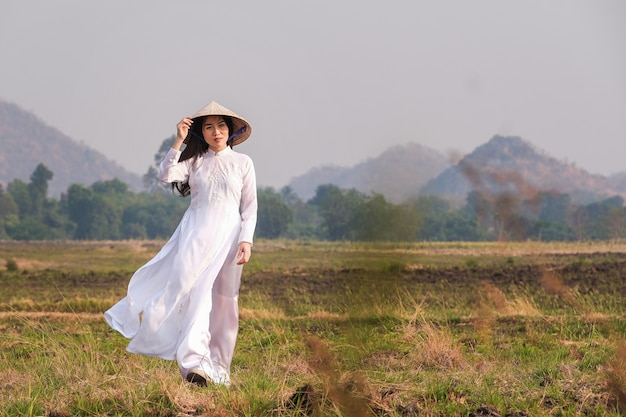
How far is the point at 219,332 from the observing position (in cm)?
670

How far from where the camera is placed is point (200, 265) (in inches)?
256

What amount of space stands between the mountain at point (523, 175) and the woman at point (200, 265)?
4.88 feet

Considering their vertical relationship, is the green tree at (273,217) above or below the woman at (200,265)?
below


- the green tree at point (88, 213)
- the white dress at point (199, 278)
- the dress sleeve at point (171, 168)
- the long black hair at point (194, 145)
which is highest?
the long black hair at point (194, 145)

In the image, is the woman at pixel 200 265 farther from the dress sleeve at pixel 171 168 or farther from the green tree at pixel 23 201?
the green tree at pixel 23 201

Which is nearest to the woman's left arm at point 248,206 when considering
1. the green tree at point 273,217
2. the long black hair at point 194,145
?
the long black hair at point 194,145

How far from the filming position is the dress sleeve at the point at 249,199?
21.6 ft

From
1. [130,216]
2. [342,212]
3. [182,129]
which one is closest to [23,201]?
[130,216]

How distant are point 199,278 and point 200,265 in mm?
88

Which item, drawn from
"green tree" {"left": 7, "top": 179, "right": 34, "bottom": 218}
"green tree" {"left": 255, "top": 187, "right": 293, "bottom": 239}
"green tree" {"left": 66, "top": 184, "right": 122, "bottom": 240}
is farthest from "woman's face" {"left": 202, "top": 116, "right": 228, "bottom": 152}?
"green tree" {"left": 7, "top": 179, "right": 34, "bottom": 218}

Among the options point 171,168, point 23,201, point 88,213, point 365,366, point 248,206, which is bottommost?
point 88,213

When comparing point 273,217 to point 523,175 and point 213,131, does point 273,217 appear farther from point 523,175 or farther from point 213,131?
point 523,175

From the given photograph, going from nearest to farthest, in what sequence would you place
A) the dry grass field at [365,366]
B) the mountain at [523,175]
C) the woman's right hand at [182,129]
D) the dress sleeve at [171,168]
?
the dry grass field at [365,366], the mountain at [523,175], the woman's right hand at [182,129], the dress sleeve at [171,168]

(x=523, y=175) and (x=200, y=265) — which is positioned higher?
(x=523, y=175)
